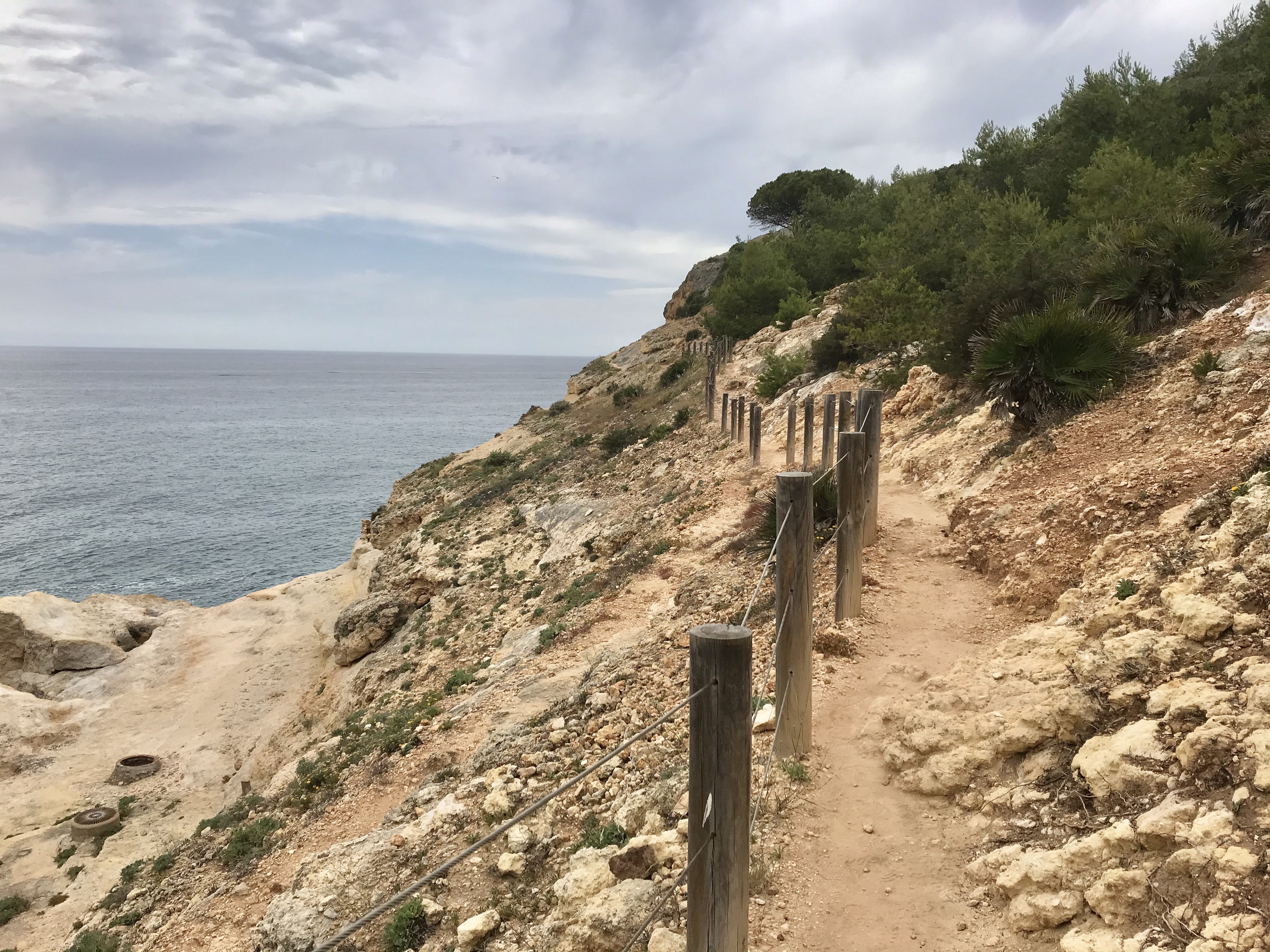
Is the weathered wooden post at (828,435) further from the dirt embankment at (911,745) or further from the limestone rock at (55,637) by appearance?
the limestone rock at (55,637)

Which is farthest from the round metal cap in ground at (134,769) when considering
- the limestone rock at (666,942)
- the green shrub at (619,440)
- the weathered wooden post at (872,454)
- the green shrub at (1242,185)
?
the green shrub at (1242,185)

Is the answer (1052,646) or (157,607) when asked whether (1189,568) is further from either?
(157,607)

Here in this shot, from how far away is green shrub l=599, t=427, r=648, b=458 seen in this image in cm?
2797

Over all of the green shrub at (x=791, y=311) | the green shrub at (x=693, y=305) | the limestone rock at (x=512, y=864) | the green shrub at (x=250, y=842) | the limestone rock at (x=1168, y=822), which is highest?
the green shrub at (x=693, y=305)

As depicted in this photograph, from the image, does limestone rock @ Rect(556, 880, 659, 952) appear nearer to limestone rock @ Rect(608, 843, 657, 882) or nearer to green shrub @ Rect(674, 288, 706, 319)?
limestone rock @ Rect(608, 843, 657, 882)

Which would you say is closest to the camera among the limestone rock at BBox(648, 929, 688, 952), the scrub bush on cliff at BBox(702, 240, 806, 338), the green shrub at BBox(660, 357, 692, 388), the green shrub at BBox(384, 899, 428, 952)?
the limestone rock at BBox(648, 929, 688, 952)

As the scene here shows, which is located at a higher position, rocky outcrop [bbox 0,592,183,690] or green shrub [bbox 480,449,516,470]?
green shrub [bbox 480,449,516,470]

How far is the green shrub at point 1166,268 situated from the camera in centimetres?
1134

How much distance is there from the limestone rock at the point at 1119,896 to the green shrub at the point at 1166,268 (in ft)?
33.9

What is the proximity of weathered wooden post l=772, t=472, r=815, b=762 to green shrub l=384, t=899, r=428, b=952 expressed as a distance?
2911 mm

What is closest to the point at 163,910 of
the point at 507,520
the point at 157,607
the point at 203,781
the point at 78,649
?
the point at 203,781

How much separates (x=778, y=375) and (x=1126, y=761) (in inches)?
835

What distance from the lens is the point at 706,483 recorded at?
661 inches

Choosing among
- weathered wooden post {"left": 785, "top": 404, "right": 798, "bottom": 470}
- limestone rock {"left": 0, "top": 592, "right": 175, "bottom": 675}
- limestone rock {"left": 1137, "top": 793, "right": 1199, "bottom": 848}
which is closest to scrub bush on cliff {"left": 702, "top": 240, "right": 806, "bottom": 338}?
weathered wooden post {"left": 785, "top": 404, "right": 798, "bottom": 470}
